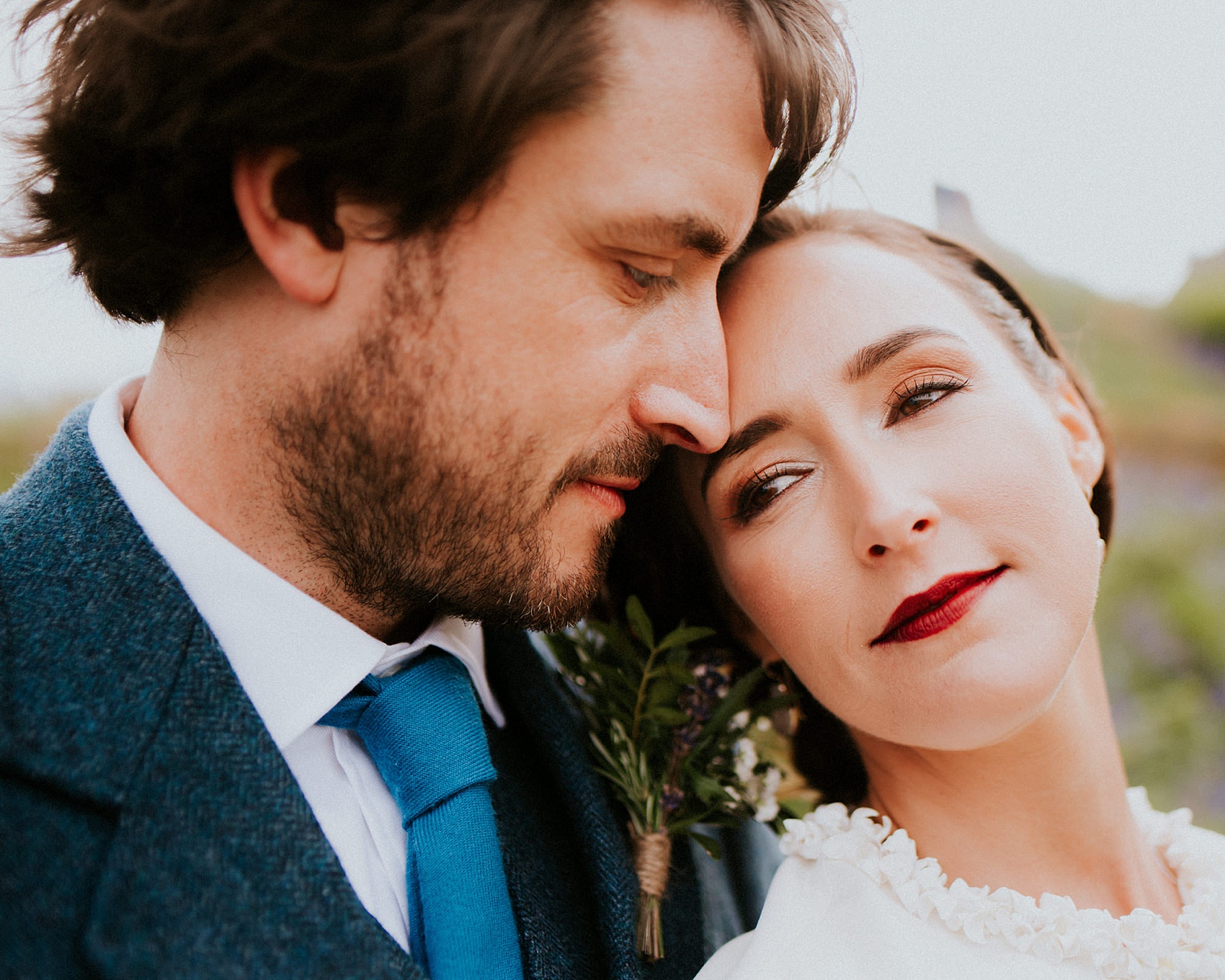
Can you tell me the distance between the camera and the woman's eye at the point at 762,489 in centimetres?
210

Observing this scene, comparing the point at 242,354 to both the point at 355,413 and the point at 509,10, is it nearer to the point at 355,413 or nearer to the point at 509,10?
the point at 355,413

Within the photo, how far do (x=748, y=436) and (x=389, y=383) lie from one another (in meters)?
0.79

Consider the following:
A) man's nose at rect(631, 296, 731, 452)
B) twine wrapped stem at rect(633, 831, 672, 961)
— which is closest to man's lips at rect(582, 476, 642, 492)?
man's nose at rect(631, 296, 731, 452)

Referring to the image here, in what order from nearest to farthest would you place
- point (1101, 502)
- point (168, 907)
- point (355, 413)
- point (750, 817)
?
point (168, 907) < point (355, 413) < point (750, 817) < point (1101, 502)

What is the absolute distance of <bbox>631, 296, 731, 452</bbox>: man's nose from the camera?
201cm

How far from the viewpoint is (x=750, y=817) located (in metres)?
2.39

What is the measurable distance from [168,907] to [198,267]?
4.37 feet

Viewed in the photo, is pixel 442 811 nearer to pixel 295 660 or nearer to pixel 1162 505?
pixel 295 660

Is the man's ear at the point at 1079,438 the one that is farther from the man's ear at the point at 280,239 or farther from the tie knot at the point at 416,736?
the man's ear at the point at 280,239

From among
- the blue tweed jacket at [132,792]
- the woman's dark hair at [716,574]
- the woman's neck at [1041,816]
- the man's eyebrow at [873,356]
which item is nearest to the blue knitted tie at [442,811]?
the blue tweed jacket at [132,792]

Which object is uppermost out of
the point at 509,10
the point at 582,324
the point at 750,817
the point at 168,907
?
the point at 509,10

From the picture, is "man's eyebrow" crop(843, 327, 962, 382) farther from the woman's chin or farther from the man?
the woman's chin

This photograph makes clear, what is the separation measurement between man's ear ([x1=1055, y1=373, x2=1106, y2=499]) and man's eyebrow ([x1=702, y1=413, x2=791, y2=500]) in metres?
0.73

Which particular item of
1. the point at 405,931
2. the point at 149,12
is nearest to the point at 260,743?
the point at 405,931
